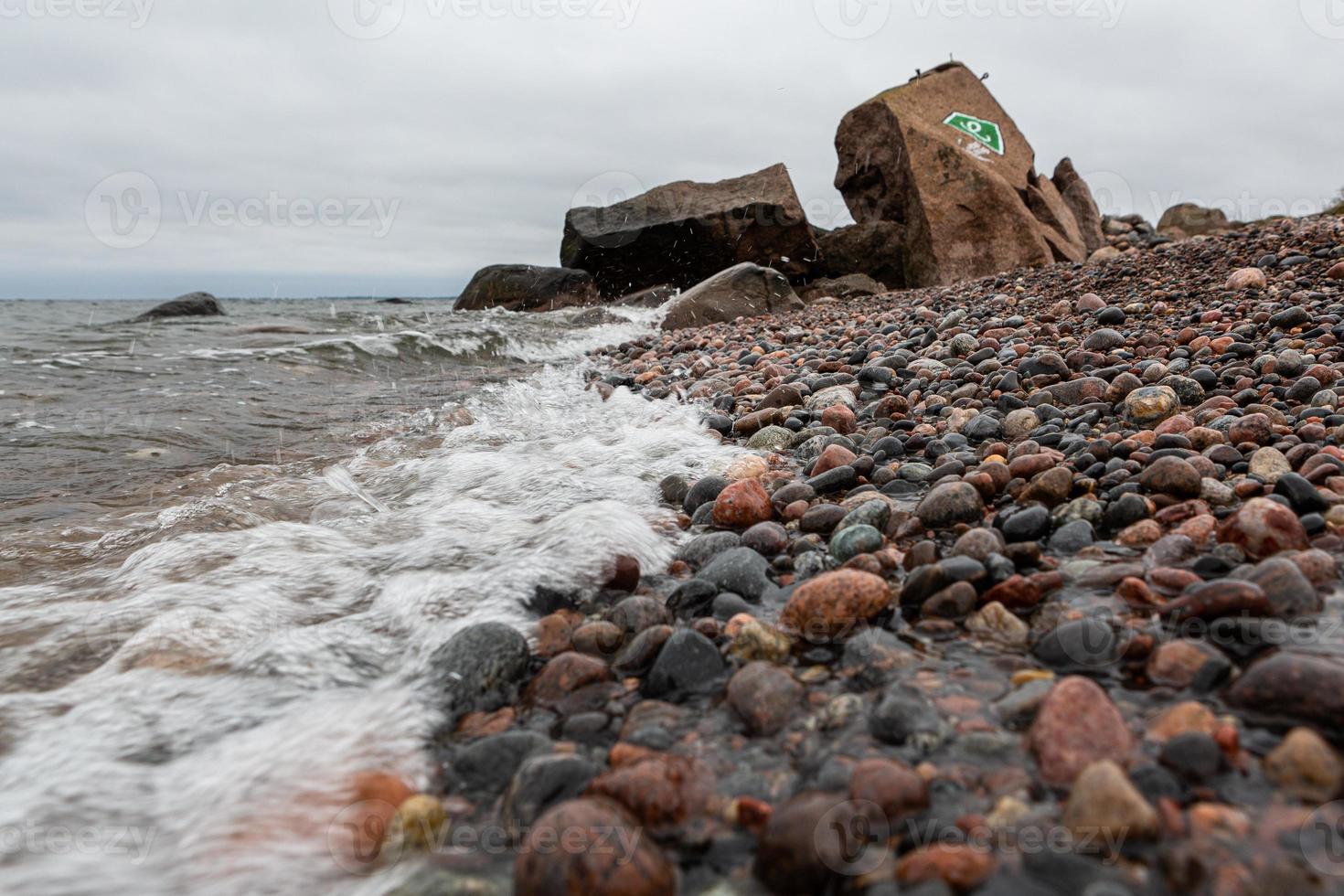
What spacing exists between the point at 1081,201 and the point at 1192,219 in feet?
16.7

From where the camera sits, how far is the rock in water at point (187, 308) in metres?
18.5

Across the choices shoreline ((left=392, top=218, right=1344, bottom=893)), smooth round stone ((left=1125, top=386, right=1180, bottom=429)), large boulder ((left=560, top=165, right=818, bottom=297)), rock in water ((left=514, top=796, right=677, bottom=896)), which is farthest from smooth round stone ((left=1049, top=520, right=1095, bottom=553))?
large boulder ((left=560, top=165, right=818, bottom=297))

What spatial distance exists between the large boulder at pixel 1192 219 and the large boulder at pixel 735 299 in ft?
39.9

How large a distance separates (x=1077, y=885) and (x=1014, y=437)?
2082mm

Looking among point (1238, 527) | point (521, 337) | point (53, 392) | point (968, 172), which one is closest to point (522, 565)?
point (1238, 527)

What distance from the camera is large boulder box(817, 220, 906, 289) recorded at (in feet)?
38.0

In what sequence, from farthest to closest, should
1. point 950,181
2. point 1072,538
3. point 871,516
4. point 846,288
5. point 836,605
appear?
point 846,288, point 950,181, point 871,516, point 1072,538, point 836,605

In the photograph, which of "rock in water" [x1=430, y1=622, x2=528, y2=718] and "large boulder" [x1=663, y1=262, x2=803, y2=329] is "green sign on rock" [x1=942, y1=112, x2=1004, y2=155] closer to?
"large boulder" [x1=663, y1=262, x2=803, y2=329]

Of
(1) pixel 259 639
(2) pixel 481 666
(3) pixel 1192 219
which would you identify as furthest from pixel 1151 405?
(3) pixel 1192 219

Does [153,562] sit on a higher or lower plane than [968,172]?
lower

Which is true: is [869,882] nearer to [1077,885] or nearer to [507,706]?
[1077,885]

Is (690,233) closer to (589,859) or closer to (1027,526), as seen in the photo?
(1027,526)

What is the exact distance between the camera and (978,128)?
11547mm

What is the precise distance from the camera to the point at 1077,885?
95 centimetres
